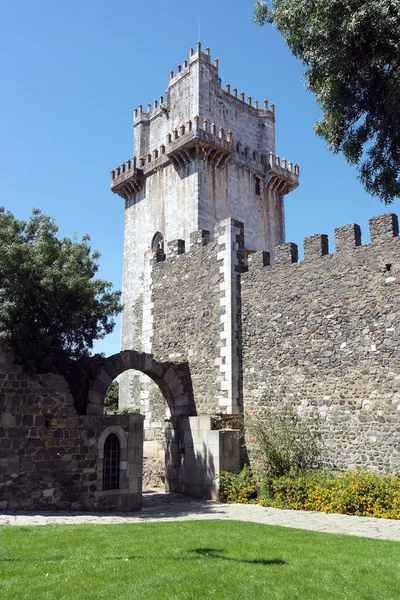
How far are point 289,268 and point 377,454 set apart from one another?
519cm

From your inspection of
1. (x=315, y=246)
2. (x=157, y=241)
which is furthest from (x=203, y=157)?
(x=315, y=246)

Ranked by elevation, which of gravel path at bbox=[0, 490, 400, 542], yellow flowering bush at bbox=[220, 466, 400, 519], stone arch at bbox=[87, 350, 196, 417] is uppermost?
stone arch at bbox=[87, 350, 196, 417]

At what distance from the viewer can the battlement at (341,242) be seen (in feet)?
40.8

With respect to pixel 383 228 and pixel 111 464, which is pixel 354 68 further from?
pixel 111 464

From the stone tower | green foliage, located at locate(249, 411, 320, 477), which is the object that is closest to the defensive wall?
green foliage, located at locate(249, 411, 320, 477)

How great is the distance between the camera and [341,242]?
13312mm

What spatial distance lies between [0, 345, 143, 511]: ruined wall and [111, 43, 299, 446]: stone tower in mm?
14098

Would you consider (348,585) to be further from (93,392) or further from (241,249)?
(241,249)

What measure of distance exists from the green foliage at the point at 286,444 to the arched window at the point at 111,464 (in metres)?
3.58

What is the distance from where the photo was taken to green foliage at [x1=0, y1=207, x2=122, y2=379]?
1252 cm

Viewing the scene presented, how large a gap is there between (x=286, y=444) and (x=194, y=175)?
673 inches

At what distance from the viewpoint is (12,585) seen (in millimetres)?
5914

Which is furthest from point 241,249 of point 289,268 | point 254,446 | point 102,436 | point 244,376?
point 102,436

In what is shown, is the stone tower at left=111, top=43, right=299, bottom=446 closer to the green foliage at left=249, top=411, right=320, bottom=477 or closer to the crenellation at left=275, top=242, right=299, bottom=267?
the crenellation at left=275, top=242, right=299, bottom=267
